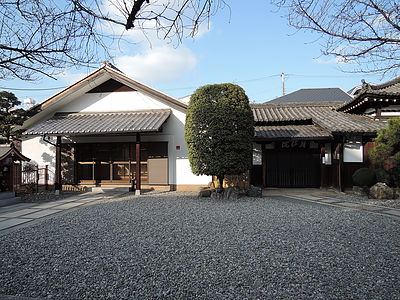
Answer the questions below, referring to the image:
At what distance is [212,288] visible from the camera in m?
2.75

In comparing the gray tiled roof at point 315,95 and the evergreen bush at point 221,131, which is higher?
the gray tiled roof at point 315,95

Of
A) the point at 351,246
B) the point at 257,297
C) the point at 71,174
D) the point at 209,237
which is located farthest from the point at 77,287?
the point at 71,174

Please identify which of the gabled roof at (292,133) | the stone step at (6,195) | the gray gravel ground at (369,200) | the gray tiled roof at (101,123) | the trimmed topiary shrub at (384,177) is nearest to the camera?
the gray gravel ground at (369,200)

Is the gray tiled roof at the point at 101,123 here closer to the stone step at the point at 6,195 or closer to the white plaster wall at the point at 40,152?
the white plaster wall at the point at 40,152

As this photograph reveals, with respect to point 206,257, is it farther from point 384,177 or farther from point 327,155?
point 327,155

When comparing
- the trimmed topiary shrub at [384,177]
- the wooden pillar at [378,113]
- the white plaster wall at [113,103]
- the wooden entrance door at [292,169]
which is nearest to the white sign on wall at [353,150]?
the trimmed topiary shrub at [384,177]

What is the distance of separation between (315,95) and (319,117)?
1533 centimetres

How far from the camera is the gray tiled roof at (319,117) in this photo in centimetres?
998

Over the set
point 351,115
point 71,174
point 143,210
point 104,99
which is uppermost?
point 104,99

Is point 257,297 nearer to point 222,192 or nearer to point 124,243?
point 124,243

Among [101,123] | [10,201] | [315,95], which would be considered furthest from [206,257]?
[315,95]

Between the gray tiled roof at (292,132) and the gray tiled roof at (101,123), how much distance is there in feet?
15.1

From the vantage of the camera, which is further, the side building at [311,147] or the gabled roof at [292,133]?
the gabled roof at [292,133]

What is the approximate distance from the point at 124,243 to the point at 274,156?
936 cm
